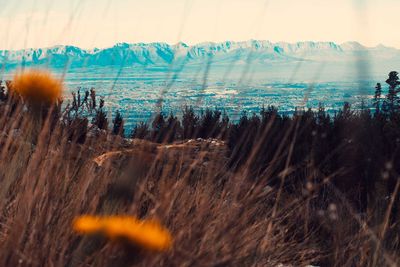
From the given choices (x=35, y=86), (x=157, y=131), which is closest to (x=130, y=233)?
(x=35, y=86)

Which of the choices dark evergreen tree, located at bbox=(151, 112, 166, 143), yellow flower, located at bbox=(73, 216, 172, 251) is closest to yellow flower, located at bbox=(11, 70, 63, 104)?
dark evergreen tree, located at bbox=(151, 112, 166, 143)

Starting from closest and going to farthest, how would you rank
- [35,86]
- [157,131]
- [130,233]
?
[130,233], [35,86], [157,131]

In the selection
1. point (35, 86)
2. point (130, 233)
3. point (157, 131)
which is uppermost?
point (157, 131)

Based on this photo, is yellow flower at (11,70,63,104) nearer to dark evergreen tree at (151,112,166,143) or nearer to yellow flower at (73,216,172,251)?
A: dark evergreen tree at (151,112,166,143)

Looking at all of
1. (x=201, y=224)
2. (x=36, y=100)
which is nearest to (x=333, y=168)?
(x=36, y=100)

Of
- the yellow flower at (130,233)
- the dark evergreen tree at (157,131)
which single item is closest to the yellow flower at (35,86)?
the dark evergreen tree at (157,131)

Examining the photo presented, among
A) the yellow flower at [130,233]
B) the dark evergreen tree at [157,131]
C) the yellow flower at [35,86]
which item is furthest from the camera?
the yellow flower at [35,86]

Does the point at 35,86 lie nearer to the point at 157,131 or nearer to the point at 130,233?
the point at 130,233

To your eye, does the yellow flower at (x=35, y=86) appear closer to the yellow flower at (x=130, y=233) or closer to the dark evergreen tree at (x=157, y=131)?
the dark evergreen tree at (x=157, y=131)

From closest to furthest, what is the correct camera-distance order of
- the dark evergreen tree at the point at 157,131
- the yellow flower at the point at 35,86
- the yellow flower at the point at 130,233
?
the yellow flower at the point at 130,233 < the dark evergreen tree at the point at 157,131 < the yellow flower at the point at 35,86

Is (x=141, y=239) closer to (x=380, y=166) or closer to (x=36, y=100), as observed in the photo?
(x=36, y=100)

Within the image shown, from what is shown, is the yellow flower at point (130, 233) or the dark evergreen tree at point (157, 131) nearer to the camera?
the yellow flower at point (130, 233)

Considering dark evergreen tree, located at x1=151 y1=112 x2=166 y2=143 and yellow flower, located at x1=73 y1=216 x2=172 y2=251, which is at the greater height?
dark evergreen tree, located at x1=151 y1=112 x2=166 y2=143

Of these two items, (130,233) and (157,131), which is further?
(157,131)
